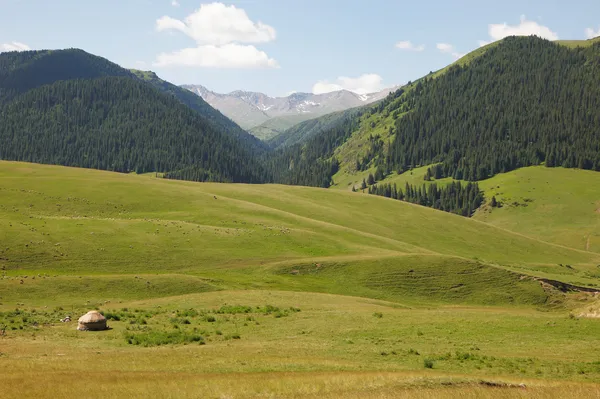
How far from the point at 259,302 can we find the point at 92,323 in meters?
18.7

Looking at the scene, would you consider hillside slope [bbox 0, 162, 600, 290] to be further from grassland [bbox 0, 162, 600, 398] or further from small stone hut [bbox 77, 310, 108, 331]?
small stone hut [bbox 77, 310, 108, 331]

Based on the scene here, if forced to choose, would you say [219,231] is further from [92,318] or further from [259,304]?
[92,318]

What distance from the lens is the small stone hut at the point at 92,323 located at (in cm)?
4003

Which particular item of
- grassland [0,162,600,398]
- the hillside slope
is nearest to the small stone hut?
grassland [0,162,600,398]

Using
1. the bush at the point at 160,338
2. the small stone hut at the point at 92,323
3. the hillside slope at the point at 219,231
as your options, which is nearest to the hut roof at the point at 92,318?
the small stone hut at the point at 92,323

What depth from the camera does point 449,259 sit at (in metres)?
81.2

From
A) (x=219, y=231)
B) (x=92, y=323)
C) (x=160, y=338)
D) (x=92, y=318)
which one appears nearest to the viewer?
(x=160, y=338)

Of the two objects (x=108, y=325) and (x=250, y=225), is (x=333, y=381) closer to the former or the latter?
(x=108, y=325)

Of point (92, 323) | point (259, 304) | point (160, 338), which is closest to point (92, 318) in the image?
point (92, 323)

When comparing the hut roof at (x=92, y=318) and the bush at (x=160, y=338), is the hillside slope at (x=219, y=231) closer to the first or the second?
the hut roof at (x=92, y=318)

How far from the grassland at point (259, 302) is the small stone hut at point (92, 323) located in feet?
3.59

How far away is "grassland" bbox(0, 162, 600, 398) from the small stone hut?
3.59 ft

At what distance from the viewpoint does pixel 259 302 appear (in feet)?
179

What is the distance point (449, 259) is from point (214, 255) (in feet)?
119
